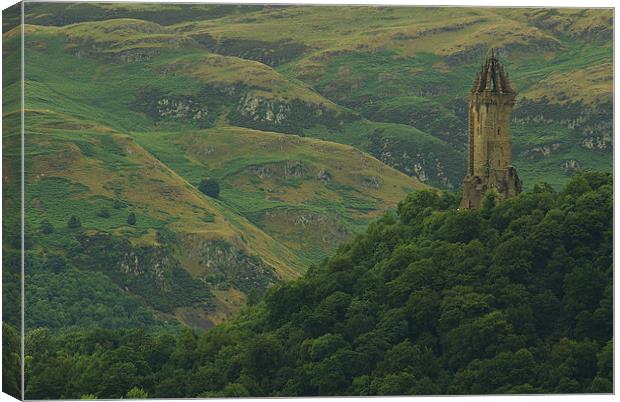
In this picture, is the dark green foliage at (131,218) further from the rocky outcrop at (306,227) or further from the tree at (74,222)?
the rocky outcrop at (306,227)

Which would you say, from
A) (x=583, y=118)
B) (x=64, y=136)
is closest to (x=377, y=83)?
(x=583, y=118)

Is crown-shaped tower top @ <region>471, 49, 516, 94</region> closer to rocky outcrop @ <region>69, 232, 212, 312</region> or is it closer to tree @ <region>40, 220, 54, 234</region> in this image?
rocky outcrop @ <region>69, 232, 212, 312</region>

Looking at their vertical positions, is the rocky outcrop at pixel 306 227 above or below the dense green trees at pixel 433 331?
below

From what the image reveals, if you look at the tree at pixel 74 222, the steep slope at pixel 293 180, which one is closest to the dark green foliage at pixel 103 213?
the tree at pixel 74 222

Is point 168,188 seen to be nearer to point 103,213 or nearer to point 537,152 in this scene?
point 103,213

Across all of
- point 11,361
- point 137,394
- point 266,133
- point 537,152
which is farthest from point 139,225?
point 11,361

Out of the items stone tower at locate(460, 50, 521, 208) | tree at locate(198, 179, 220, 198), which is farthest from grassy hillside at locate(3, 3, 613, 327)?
stone tower at locate(460, 50, 521, 208)
